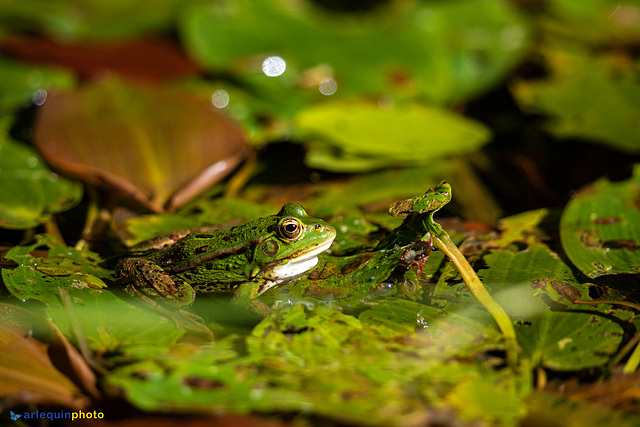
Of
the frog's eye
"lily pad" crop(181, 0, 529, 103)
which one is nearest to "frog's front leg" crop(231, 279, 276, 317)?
the frog's eye

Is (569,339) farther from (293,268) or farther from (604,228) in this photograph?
(293,268)

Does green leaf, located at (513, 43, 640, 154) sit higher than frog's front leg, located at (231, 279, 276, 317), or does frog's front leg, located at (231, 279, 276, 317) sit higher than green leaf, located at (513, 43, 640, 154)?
green leaf, located at (513, 43, 640, 154)

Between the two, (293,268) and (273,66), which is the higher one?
(273,66)

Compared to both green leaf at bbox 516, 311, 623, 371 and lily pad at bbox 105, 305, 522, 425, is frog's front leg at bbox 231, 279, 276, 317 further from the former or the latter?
green leaf at bbox 516, 311, 623, 371

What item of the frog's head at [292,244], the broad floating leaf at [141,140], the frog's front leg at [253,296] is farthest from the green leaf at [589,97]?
the frog's front leg at [253,296]

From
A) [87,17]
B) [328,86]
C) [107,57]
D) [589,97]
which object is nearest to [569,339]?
[589,97]

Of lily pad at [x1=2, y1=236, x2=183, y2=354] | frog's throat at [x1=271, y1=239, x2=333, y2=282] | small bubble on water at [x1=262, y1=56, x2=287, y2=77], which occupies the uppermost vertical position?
small bubble on water at [x1=262, y1=56, x2=287, y2=77]
